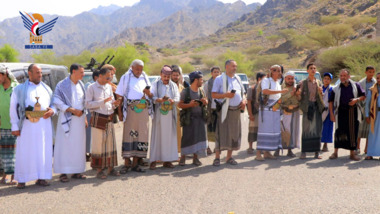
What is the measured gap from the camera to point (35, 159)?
5715mm

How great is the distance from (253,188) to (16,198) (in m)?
3.24

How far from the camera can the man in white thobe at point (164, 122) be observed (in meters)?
6.86

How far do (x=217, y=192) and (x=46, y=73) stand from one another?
469cm

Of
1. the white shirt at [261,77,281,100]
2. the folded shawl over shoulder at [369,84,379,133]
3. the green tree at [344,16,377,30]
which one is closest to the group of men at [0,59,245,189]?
the white shirt at [261,77,281,100]

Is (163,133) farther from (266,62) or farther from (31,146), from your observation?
(266,62)

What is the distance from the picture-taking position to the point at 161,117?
689 centimetres

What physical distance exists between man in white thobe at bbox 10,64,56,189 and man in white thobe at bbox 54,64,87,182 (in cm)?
26

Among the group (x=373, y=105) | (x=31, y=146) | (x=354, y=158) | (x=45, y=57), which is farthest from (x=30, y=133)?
(x=45, y=57)

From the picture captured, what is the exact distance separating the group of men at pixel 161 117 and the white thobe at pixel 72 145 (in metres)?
0.02

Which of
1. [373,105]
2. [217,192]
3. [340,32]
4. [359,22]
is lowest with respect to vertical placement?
[217,192]

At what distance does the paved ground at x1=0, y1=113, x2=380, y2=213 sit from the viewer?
15.6 feet

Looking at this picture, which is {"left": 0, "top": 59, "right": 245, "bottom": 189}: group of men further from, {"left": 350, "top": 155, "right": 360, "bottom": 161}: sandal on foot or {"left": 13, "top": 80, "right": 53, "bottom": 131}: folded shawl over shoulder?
{"left": 350, "top": 155, "right": 360, "bottom": 161}: sandal on foot

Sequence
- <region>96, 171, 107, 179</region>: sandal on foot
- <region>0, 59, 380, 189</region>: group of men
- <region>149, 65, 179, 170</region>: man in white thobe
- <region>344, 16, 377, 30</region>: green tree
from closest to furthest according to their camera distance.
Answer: <region>0, 59, 380, 189</region>: group of men
<region>96, 171, 107, 179</region>: sandal on foot
<region>149, 65, 179, 170</region>: man in white thobe
<region>344, 16, 377, 30</region>: green tree

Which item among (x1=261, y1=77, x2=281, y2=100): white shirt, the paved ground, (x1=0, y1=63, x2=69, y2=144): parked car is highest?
(x1=0, y1=63, x2=69, y2=144): parked car
